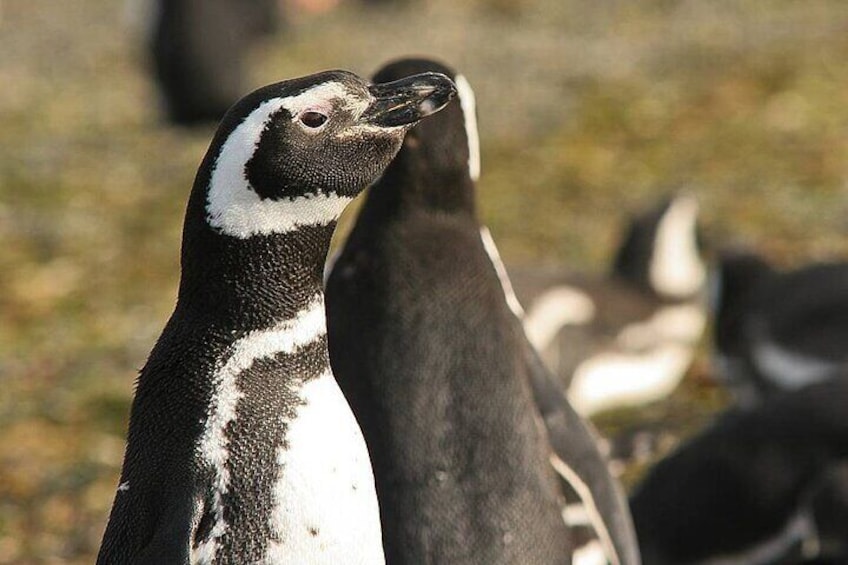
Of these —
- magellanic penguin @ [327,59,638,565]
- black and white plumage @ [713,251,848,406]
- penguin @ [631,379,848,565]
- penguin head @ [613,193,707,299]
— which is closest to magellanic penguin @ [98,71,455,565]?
magellanic penguin @ [327,59,638,565]

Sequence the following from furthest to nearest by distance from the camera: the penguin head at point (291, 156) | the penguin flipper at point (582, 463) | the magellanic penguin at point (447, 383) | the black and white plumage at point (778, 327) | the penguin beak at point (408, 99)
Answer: the black and white plumage at point (778, 327) < the penguin flipper at point (582, 463) < the magellanic penguin at point (447, 383) < the penguin beak at point (408, 99) < the penguin head at point (291, 156)

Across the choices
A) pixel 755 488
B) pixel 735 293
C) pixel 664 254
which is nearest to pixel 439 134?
pixel 755 488

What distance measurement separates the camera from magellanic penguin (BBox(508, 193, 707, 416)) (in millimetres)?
6832

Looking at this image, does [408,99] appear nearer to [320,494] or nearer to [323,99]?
[323,99]

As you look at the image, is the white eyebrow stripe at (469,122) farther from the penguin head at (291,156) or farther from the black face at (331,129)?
the penguin head at (291,156)

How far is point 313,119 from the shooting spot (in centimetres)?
284

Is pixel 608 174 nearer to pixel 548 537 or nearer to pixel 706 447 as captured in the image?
pixel 706 447

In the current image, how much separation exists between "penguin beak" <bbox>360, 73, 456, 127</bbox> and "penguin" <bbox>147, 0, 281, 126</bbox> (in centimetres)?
849

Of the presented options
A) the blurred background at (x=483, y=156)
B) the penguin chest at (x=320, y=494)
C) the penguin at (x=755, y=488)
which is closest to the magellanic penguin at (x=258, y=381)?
the penguin chest at (x=320, y=494)

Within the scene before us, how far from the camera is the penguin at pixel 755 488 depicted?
463 centimetres

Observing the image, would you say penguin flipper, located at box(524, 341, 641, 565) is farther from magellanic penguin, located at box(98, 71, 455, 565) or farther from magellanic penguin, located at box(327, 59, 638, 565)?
magellanic penguin, located at box(98, 71, 455, 565)

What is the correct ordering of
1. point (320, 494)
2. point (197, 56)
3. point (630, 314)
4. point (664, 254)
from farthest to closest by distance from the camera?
1. point (197, 56)
2. point (664, 254)
3. point (630, 314)
4. point (320, 494)

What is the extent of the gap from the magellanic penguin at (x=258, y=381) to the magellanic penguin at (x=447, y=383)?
0.65m

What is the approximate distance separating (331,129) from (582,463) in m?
1.35
